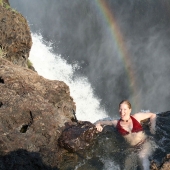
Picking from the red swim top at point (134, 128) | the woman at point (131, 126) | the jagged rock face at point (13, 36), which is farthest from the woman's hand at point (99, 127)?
the jagged rock face at point (13, 36)

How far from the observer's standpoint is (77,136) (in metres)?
5.07

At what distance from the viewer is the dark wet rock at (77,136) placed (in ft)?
16.2

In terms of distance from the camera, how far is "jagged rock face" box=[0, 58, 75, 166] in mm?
4555

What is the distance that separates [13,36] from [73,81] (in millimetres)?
9653

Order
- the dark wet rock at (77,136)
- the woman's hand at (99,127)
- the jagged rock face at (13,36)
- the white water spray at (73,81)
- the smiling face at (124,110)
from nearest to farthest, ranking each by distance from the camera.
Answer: the dark wet rock at (77,136), the smiling face at (124,110), the woman's hand at (99,127), the jagged rock face at (13,36), the white water spray at (73,81)

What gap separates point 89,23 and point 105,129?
54.1ft

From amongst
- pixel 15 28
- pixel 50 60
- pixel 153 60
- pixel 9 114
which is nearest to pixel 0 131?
pixel 9 114

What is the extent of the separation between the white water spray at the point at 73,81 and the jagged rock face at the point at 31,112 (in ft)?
26.4

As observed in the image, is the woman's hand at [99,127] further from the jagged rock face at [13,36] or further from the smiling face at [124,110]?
the jagged rock face at [13,36]

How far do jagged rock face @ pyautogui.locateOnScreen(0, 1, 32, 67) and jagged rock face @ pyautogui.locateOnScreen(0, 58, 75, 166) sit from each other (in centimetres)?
195

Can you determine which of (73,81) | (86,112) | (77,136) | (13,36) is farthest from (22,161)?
(73,81)

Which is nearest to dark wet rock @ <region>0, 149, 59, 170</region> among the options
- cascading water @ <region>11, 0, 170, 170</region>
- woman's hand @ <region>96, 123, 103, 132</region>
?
woman's hand @ <region>96, 123, 103, 132</region>

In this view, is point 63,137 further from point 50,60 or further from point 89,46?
point 89,46

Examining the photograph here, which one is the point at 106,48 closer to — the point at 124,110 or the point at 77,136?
the point at 124,110
